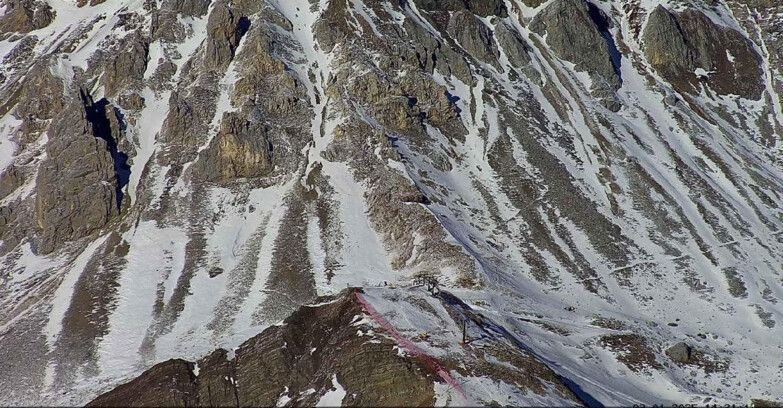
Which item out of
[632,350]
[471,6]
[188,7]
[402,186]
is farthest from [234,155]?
[471,6]

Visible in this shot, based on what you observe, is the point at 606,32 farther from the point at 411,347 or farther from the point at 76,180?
the point at 411,347

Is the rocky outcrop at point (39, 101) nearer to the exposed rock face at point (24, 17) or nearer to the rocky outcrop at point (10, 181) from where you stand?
the rocky outcrop at point (10, 181)

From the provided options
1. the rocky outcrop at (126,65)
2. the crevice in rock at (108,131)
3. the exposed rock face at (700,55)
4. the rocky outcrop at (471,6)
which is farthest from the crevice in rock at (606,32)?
the crevice in rock at (108,131)

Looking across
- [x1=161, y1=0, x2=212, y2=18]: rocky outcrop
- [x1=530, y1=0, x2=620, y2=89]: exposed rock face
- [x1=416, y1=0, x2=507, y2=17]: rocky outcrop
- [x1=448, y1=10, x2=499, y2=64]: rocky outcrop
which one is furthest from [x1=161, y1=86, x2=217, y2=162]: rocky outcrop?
[x1=530, y1=0, x2=620, y2=89]: exposed rock face

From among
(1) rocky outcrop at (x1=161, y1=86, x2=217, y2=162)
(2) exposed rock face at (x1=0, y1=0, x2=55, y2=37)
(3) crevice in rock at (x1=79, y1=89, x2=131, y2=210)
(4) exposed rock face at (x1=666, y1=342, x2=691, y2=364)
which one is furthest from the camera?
(2) exposed rock face at (x1=0, y1=0, x2=55, y2=37)

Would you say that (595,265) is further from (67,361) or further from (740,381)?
(67,361)

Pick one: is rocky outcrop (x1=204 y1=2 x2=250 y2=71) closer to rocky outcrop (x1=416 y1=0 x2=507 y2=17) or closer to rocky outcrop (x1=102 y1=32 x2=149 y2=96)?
rocky outcrop (x1=102 y1=32 x2=149 y2=96)

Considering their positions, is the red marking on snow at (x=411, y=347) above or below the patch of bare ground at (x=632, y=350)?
above
